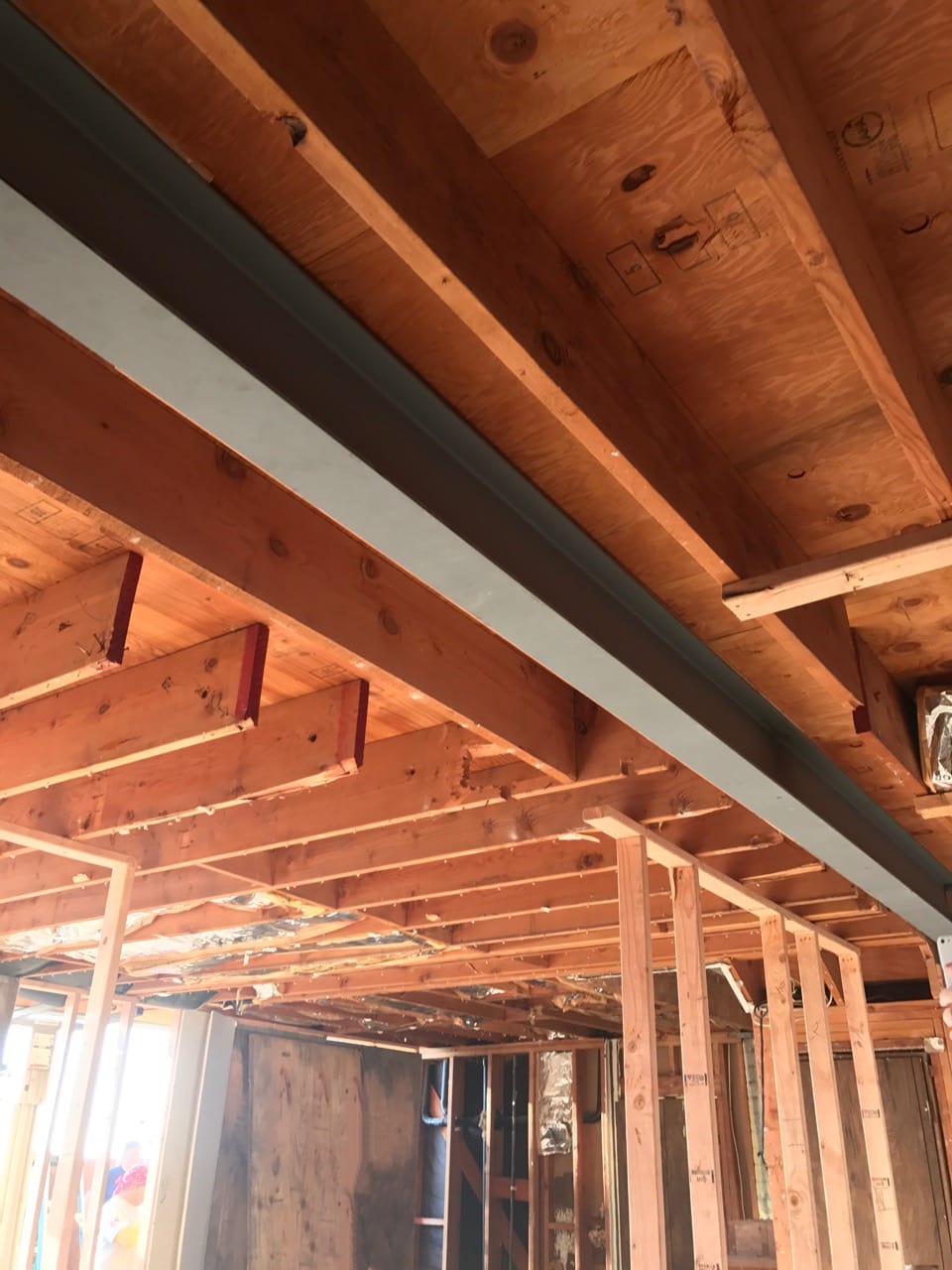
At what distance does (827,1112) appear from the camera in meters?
3.93

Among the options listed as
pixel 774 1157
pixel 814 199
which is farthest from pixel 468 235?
pixel 774 1157

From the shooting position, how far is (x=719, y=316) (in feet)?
4.81

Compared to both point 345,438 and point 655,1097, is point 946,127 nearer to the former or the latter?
point 345,438

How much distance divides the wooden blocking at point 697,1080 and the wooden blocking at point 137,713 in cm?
156

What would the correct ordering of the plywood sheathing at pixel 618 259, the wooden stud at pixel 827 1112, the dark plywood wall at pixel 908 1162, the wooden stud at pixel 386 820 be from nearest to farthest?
the plywood sheathing at pixel 618 259 → the wooden stud at pixel 386 820 → the wooden stud at pixel 827 1112 → the dark plywood wall at pixel 908 1162

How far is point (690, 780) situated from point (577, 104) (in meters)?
2.07

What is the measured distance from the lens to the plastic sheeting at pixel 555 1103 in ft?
25.0

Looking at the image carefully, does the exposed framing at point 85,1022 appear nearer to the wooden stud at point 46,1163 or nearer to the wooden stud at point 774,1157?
the wooden stud at point 774,1157

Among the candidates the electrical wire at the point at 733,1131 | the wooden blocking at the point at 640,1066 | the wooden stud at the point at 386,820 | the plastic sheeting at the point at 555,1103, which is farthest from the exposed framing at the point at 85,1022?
the plastic sheeting at the point at 555,1103

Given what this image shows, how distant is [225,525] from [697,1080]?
6.76ft

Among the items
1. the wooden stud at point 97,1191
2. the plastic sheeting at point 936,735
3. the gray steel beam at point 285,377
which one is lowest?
the wooden stud at point 97,1191

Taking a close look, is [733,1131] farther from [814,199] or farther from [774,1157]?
[814,199]

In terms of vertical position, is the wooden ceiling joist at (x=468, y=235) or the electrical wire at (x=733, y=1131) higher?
the wooden ceiling joist at (x=468, y=235)

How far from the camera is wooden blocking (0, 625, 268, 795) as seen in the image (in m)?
2.35
